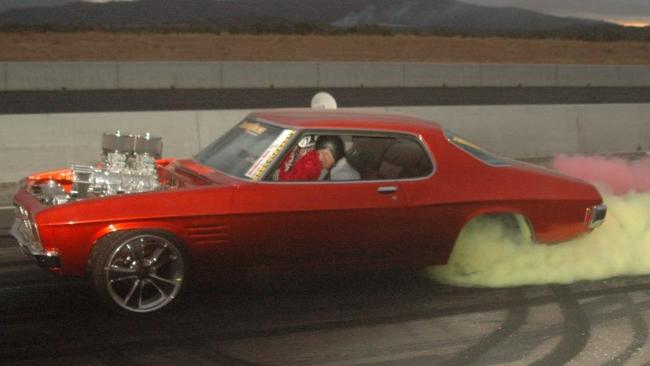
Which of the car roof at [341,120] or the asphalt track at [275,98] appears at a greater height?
the car roof at [341,120]

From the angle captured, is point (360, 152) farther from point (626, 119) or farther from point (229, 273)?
point (626, 119)

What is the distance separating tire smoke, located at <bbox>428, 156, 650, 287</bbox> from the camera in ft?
24.2

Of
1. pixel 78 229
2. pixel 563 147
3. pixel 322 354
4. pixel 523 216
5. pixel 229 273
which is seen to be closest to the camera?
pixel 322 354

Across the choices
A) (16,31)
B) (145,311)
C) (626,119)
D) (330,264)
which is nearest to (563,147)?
(626,119)

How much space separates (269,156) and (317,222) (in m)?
0.57

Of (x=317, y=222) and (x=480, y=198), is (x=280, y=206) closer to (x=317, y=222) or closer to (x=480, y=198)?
(x=317, y=222)

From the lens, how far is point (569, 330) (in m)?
6.21

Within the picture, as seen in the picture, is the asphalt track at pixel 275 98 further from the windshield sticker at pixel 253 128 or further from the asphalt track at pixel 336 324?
the asphalt track at pixel 336 324

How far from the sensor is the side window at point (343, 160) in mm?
6904

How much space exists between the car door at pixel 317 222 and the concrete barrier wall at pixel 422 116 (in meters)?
5.67

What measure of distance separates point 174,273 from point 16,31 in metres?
62.5

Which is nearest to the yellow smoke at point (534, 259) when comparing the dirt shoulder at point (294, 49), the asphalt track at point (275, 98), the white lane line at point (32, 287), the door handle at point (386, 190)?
the door handle at point (386, 190)

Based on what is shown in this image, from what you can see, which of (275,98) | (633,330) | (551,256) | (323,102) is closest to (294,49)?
(275,98)

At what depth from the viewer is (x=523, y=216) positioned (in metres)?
7.20
